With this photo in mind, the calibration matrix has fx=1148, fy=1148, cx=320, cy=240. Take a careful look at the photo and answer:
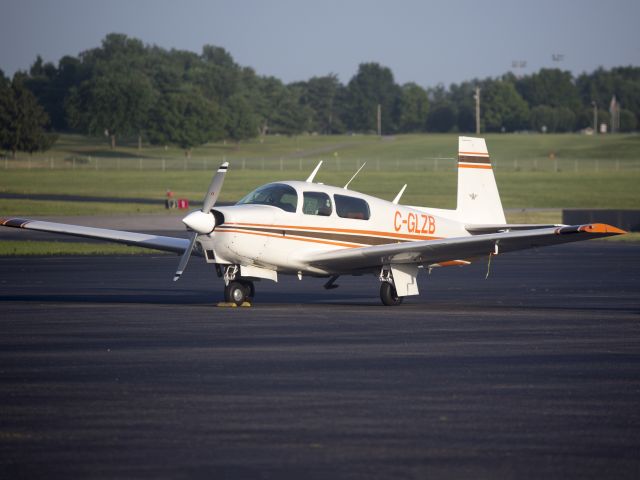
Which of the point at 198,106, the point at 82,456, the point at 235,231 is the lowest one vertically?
the point at 82,456

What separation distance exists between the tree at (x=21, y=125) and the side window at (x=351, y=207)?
109503 millimetres

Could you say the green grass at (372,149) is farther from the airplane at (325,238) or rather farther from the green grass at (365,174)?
the airplane at (325,238)

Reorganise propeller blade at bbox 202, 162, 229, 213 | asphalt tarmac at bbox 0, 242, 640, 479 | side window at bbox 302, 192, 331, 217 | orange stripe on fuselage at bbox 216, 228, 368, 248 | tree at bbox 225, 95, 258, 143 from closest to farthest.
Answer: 1. asphalt tarmac at bbox 0, 242, 640, 479
2. propeller blade at bbox 202, 162, 229, 213
3. orange stripe on fuselage at bbox 216, 228, 368, 248
4. side window at bbox 302, 192, 331, 217
5. tree at bbox 225, 95, 258, 143

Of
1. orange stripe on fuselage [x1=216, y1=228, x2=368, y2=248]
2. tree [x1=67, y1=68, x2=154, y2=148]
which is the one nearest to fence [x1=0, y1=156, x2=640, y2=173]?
tree [x1=67, y1=68, x2=154, y2=148]

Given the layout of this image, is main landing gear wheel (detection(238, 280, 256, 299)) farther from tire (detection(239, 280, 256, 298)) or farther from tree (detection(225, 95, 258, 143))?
tree (detection(225, 95, 258, 143))

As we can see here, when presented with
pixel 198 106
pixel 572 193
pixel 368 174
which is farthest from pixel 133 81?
pixel 572 193

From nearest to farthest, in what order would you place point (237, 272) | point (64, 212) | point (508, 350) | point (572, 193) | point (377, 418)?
point (377, 418)
point (508, 350)
point (237, 272)
point (64, 212)
point (572, 193)

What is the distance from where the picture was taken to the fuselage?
A: 1834 cm

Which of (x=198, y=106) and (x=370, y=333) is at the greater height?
(x=198, y=106)

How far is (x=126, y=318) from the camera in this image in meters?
17.2

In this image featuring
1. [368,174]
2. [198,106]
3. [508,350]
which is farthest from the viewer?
[198,106]

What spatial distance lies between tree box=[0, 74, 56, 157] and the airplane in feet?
353

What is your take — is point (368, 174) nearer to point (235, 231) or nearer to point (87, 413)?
point (235, 231)

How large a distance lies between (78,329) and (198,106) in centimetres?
12978
